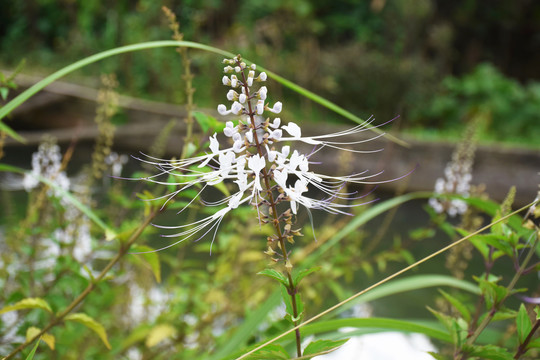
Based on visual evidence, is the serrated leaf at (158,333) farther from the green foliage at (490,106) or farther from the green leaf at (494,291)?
the green foliage at (490,106)

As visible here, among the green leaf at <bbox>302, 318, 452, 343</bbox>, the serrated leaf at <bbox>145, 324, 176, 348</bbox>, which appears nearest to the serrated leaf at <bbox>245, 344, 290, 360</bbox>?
the green leaf at <bbox>302, 318, 452, 343</bbox>

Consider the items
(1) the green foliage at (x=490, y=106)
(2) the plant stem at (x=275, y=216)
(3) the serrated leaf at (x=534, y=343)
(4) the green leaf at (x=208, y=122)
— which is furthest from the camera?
(1) the green foliage at (x=490, y=106)

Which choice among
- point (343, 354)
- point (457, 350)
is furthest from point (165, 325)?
point (457, 350)

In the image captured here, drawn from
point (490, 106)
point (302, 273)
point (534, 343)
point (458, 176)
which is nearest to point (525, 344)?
point (534, 343)

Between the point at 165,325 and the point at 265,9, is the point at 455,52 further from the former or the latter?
the point at 165,325

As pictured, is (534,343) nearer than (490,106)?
Yes

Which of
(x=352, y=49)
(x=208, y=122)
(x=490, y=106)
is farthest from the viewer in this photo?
(x=352, y=49)

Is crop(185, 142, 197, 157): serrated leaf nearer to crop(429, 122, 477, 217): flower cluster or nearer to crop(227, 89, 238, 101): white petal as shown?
crop(227, 89, 238, 101): white petal

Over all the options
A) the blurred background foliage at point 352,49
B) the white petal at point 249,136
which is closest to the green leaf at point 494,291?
the white petal at point 249,136

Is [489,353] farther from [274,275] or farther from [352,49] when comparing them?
[352,49]
